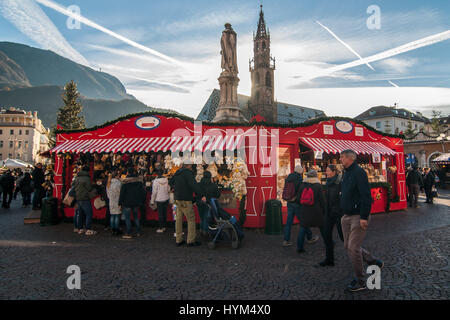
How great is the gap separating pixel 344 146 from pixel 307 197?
5929mm

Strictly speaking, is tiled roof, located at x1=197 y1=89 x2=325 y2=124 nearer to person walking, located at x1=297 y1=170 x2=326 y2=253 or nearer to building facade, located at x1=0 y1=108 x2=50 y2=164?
person walking, located at x1=297 y1=170 x2=326 y2=253

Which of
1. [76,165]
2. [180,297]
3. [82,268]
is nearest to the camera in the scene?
[180,297]

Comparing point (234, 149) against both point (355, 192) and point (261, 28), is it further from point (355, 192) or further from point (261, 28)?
point (261, 28)

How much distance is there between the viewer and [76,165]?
9.91 metres

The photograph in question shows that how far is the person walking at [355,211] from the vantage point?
3711 millimetres

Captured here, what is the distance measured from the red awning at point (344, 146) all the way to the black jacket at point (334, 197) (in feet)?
12.7

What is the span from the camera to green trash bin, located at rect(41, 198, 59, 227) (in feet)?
29.3

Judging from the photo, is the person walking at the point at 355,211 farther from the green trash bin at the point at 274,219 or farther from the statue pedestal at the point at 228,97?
the statue pedestal at the point at 228,97

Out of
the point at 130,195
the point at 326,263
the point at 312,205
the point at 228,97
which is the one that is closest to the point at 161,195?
the point at 130,195

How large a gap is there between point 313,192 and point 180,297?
127 inches

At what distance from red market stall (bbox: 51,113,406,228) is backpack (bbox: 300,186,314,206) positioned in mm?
2879

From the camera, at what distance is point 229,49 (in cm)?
1323
